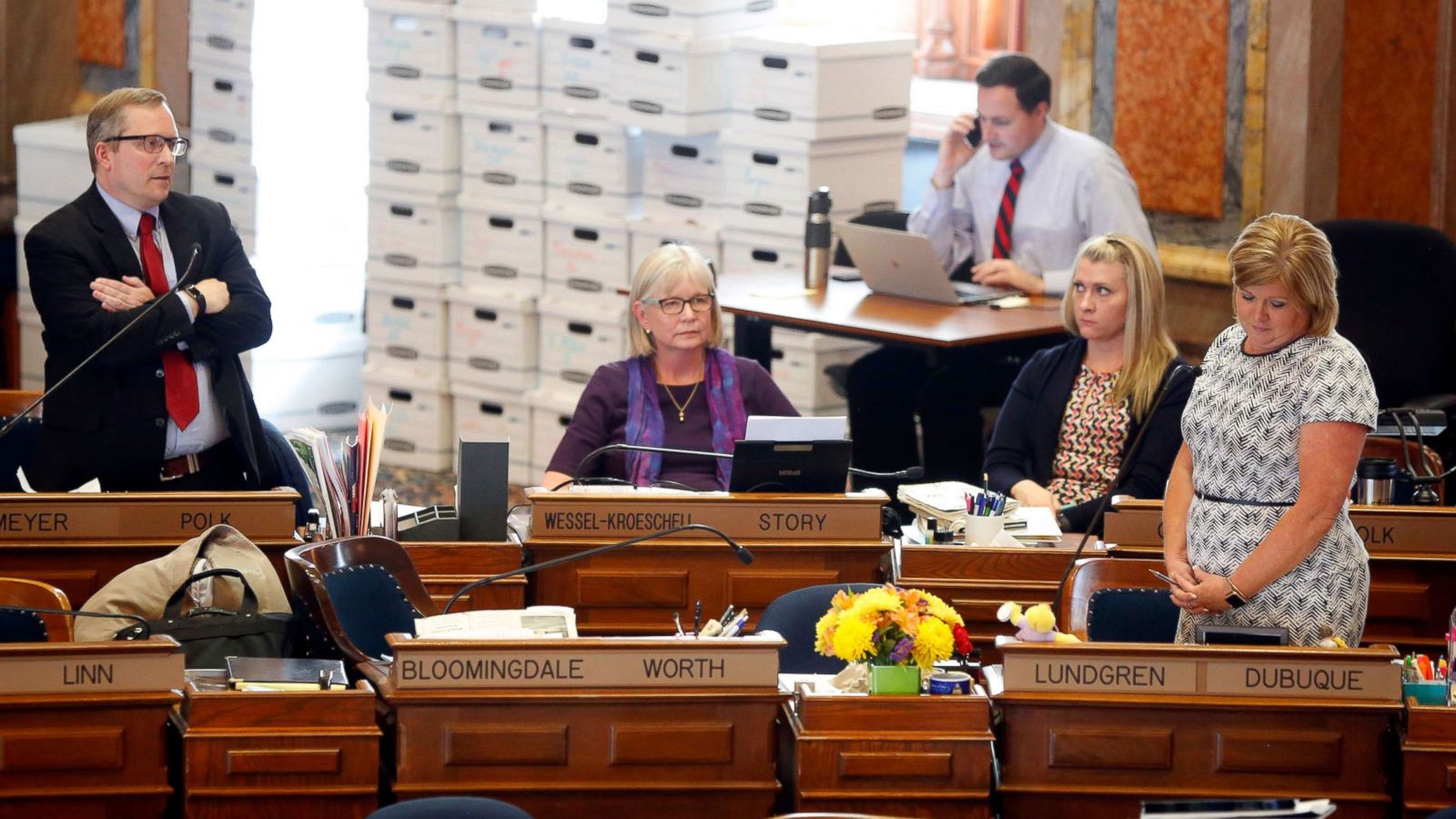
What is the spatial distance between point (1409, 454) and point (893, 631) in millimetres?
1915

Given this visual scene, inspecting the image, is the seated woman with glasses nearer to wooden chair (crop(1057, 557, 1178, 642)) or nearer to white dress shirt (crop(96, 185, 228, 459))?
white dress shirt (crop(96, 185, 228, 459))

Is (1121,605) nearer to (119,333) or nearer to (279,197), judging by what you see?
(119,333)

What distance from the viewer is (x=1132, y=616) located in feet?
12.6

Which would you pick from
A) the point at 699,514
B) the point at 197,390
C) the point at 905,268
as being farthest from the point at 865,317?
the point at 197,390

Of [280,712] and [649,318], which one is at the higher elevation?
[649,318]

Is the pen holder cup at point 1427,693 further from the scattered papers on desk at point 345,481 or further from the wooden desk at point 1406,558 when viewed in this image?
the scattered papers on desk at point 345,481

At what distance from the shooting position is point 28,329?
864 cm

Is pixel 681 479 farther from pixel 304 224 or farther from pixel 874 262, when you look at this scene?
pixel 304 224

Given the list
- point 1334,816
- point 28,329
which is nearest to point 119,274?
point 1334,816

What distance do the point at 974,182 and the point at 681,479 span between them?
6.84 ft

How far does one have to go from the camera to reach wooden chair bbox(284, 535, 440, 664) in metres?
3.62

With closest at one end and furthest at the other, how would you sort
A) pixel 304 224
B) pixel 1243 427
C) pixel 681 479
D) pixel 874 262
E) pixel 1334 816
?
pixel 1334 816
pixel 1243 427
pixel 681 479
pixel 874 262
pixel 304 224

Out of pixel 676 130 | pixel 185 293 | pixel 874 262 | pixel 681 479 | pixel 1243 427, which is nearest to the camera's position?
pixel 1243 427

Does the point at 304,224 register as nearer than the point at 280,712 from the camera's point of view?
No
